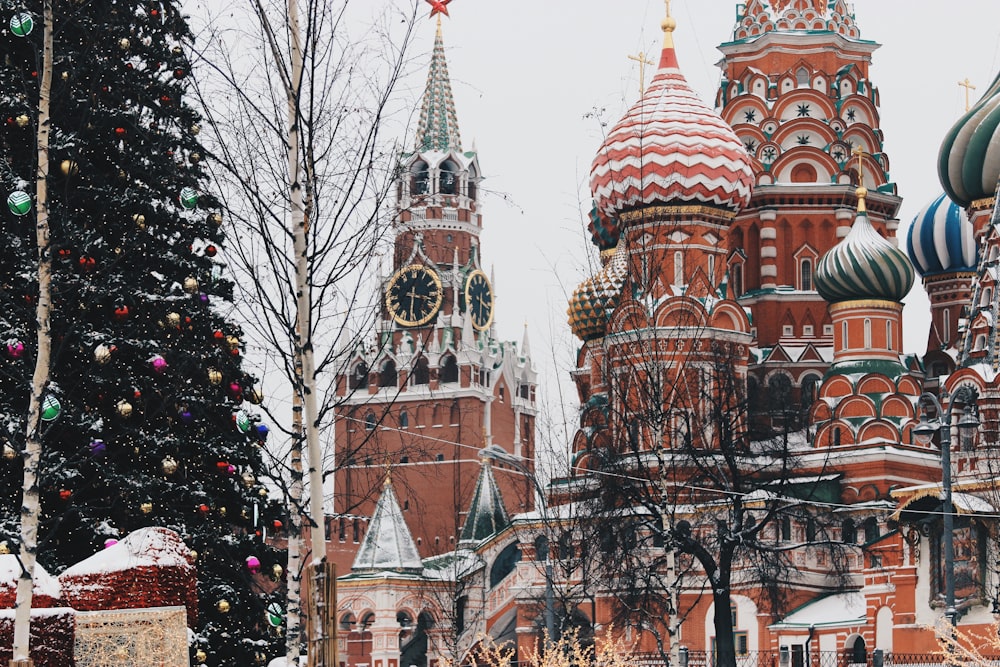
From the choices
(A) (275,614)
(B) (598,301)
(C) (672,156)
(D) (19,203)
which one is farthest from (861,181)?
Result: (D) (19,203)

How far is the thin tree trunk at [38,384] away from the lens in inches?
460

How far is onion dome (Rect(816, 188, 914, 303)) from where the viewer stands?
41562 mm

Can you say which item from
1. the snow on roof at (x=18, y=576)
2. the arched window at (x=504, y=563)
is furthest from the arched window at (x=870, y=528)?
the snow on roof at (x=18, y=576)

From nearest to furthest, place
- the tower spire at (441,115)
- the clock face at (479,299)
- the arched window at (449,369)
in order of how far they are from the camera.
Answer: the tower spire at (441,115) < the arched window at (449,369) < the clock face at (479,299)

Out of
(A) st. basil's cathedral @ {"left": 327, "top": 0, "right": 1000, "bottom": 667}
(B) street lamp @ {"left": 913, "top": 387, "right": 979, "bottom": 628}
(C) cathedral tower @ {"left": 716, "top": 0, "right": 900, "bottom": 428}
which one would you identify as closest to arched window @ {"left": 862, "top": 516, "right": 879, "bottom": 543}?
(A) st. basil's cathedral @ {"left": 327, "top": 0, "right": 1000, "bottom": 667}

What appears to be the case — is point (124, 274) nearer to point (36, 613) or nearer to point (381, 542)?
point (36, 613)

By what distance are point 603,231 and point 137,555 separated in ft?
123

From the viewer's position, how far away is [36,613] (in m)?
11.9

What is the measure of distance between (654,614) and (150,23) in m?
22.7

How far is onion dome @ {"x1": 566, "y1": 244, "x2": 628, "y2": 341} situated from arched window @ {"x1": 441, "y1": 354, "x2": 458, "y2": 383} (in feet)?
121

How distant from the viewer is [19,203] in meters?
13.7

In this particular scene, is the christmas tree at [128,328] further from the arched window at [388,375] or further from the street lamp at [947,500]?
the street lamp at [947,500]

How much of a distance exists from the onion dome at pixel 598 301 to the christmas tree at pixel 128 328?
29.1 meters

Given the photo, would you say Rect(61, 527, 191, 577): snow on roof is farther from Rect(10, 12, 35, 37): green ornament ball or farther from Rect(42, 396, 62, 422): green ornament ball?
Rect(10, 12, 35, 37): green ornament ball
